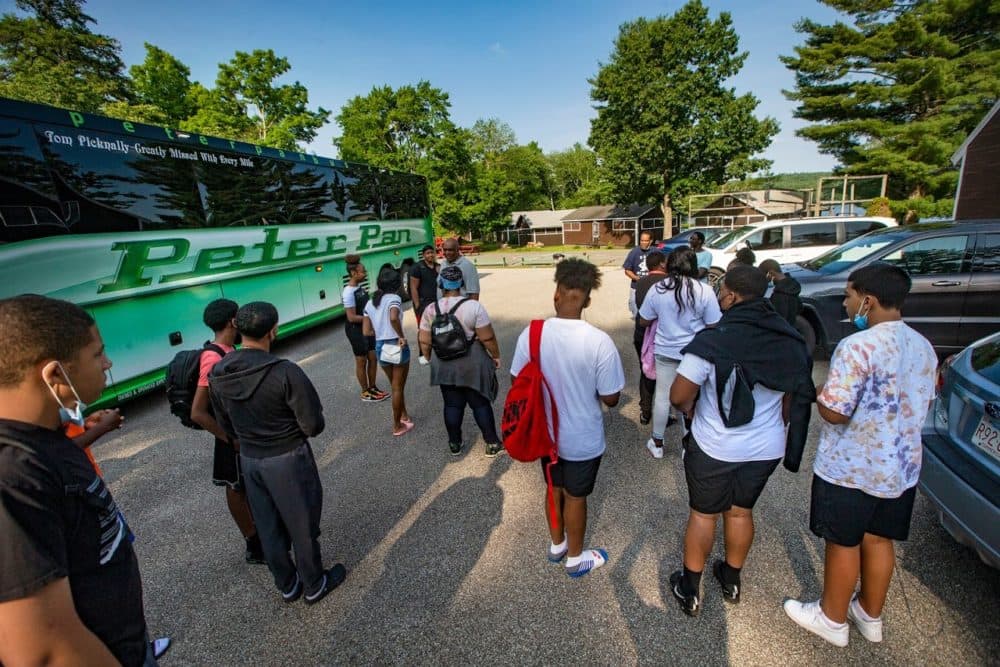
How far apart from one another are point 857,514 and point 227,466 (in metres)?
3.44

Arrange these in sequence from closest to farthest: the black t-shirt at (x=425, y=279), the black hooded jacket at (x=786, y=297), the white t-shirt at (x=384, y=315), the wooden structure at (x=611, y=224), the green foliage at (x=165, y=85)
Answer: the black hooded jacket at (x=786, y=297), the white t-shirt at (x=384, y=315), the black t-shirt at (x=425, y=279), the green foliage at (x=165, y=85), the wooden structure at (x=611, y=224)

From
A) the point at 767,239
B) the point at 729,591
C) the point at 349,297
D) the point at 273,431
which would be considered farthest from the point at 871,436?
the point at 767,239

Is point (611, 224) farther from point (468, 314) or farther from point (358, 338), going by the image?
point (468, 314)

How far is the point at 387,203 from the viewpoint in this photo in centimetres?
1149

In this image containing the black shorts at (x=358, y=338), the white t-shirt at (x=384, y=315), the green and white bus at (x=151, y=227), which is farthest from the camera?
the black shorts at (x=358, y=338)

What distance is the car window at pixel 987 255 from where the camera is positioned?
5.04 metres

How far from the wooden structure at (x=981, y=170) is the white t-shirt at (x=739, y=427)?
17.6 meters

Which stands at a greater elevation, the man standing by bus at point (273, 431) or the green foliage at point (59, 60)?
the green foliage at point (59, 60)

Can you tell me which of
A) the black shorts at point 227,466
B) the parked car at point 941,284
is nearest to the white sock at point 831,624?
the black shorts at point 227,466

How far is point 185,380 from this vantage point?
2562 millimetres

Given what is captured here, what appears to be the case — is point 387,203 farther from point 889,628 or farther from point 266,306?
point 889,628

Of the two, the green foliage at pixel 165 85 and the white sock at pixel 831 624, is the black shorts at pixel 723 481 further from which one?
the green foliage at pixel 165 85

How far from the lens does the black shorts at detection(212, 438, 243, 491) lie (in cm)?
267

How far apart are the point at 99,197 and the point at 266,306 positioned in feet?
15.9
